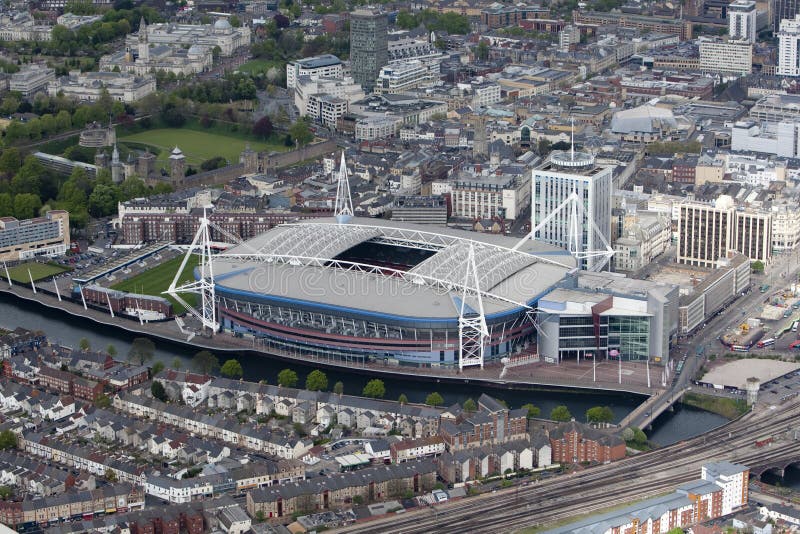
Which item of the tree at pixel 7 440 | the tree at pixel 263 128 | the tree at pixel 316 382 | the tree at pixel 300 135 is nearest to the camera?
the tree at pixel 7 440

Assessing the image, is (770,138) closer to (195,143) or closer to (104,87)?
(195,143)

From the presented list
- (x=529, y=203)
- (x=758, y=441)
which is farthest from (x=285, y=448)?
(x=529, y=203)

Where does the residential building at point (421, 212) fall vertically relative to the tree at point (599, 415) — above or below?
above

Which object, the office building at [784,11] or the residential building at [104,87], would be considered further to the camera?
the office building at [784,11]

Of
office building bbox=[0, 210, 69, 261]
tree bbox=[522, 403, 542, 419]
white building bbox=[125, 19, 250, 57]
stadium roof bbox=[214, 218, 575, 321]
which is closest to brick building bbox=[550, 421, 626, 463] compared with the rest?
tree bbox=[522, 403, 542, 419]

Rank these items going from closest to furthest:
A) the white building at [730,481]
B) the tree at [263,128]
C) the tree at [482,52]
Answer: the white building at [730,481]
the tree at [263,128]
the tree at [482,52]

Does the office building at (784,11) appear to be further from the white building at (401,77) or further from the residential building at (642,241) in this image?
the residential building at (642,241)

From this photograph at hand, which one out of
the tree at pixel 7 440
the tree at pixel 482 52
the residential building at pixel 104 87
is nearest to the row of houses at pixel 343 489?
the tree at pixel 7 440
